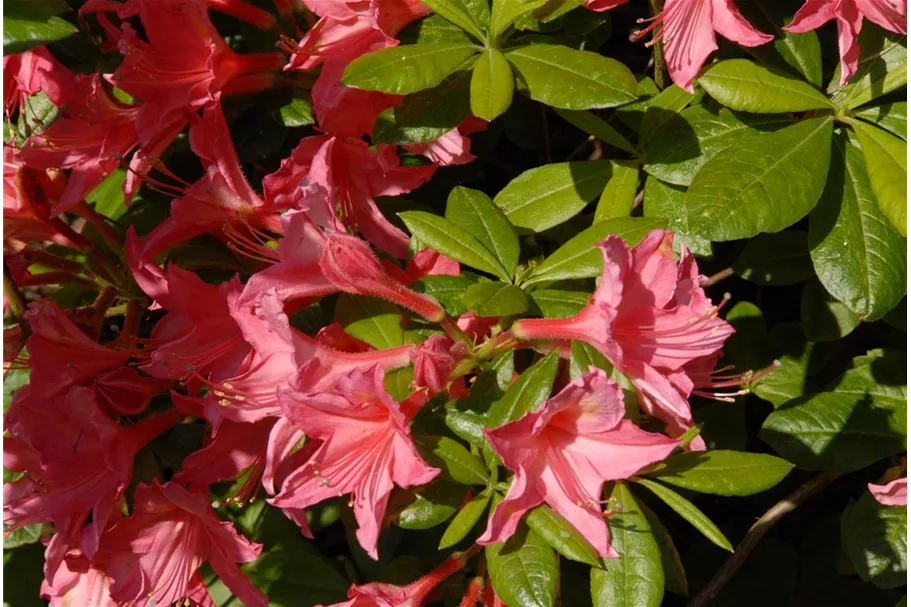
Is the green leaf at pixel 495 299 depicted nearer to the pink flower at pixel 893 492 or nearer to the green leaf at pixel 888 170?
the green leaf at pixel 888 170

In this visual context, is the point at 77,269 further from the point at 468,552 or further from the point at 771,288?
the point at 771,288

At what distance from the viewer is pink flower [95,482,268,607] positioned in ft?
5.07

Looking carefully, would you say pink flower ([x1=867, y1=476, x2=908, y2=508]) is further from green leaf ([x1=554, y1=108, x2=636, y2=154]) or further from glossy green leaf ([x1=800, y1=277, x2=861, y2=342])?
green leaf ([x1=554, y1=108, x2=636, y2=154])

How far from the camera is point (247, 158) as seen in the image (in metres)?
1.74

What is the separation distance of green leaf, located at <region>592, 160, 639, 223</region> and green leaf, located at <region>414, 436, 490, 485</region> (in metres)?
0.41

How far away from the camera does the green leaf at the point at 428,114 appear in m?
1.41

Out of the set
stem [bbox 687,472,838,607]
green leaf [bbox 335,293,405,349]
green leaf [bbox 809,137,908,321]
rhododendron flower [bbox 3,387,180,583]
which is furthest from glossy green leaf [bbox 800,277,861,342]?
rhododendron flower [bbox 3,387,180,583]

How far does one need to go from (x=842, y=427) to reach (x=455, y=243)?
0.75 m

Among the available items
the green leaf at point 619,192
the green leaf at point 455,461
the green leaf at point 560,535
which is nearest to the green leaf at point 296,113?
the green leaf at point 619,192

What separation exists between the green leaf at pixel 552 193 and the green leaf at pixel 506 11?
0.26m

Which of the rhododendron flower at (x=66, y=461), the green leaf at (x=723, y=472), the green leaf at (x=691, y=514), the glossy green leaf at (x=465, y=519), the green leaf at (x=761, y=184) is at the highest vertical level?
the green leaf at (x=761, y=184)

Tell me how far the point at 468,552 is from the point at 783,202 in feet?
2.21

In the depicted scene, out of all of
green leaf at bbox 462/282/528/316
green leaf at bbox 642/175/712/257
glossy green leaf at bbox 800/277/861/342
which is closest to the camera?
green leaf at bbox 462/282/528/316

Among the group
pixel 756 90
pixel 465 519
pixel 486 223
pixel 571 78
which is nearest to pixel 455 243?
pixel 486 223
